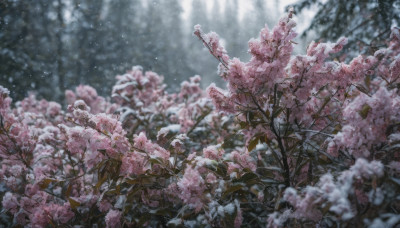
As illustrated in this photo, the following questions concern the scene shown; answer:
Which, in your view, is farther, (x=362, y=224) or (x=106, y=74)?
(x=106, y=74)

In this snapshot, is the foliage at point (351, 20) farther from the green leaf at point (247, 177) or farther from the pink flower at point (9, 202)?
the pink flower at point (9, 202)

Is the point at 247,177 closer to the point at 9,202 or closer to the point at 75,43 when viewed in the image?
the point at 9,202

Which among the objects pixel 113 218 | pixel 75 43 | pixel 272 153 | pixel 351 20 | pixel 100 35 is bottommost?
pixel 113 218

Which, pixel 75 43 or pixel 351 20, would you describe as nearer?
pixel 351 20

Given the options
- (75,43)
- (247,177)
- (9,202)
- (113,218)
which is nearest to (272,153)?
(247,177)

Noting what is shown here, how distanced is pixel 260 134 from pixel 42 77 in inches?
239

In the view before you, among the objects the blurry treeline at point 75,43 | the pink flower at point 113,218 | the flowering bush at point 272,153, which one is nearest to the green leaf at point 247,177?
the flowering bush at point 272,153

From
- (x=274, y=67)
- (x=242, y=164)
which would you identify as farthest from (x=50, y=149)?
(x=274, y=67)

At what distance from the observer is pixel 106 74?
8078 mm

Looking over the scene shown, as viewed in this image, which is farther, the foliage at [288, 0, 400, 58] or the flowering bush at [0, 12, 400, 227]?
the foliage at [288, 0, 400, 58]

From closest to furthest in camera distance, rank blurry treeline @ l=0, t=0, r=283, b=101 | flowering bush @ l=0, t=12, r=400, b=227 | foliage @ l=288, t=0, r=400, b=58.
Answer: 1. flowering bush @ l=0, t=12, r=400, b=227
2. foliage @ l=288, t=0, r=400, b=58
3. blurry treeline @ l=0, t=0, r=283, b=101

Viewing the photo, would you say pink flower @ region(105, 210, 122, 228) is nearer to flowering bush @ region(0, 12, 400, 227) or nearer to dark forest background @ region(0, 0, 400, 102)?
flowering bush @ region(0, 12, 400, 227)

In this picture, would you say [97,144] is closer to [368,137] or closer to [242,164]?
[242,164]

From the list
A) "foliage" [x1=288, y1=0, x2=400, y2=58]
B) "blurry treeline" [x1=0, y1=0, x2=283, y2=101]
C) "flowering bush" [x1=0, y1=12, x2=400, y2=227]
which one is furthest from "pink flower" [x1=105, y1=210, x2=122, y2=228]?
"blurry treeline" [x1=0, y1=0, x2=283, y2=101]
